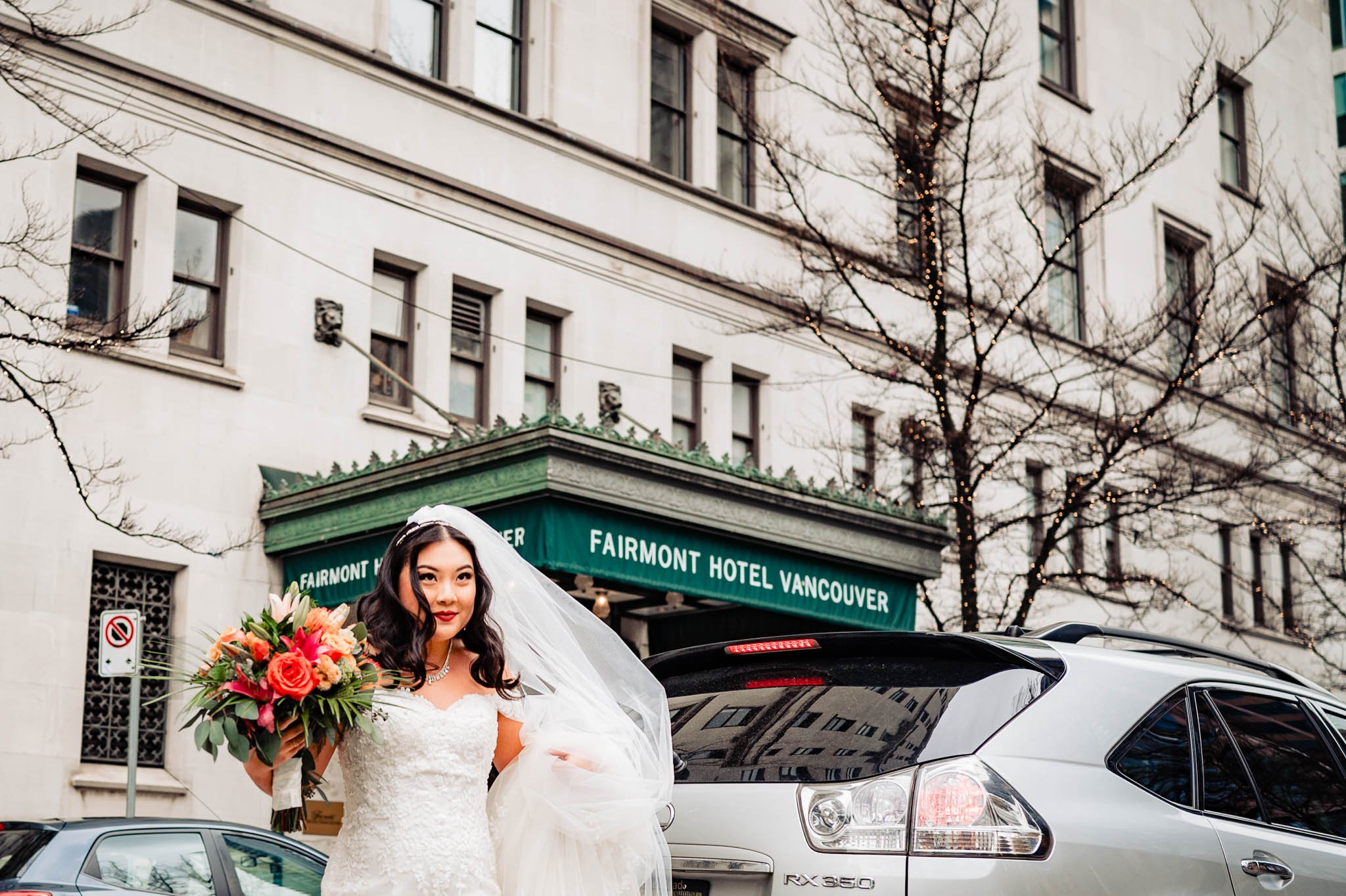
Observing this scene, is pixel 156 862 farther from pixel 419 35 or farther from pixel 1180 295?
pixel 1180 295

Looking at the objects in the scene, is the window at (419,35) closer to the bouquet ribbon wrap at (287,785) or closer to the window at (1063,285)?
the window at (1063,285)

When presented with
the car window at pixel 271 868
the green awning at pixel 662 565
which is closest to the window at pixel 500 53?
the green awning at pixel 662 565

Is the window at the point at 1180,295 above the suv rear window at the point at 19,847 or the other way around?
above

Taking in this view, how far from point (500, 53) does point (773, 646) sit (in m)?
16.0

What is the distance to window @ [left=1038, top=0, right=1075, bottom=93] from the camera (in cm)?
3050

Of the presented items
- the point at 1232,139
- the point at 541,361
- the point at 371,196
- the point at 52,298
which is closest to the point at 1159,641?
the point at 52,298

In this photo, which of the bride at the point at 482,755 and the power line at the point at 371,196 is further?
the power line at the point at 371,196

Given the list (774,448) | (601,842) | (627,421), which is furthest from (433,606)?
(774,448)

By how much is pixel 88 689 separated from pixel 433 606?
11.6 meters

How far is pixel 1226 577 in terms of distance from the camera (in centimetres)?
3309

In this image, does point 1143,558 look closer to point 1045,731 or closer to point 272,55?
point 272,55

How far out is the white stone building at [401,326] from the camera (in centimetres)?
1502

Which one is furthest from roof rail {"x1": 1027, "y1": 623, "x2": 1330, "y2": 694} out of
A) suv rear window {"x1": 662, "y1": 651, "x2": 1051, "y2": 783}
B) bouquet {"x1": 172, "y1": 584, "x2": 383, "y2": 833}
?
bouquet {"x1": 172, "y1": 584, "x2": 383, "y2": 833}

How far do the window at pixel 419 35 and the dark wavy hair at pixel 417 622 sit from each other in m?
14.9
